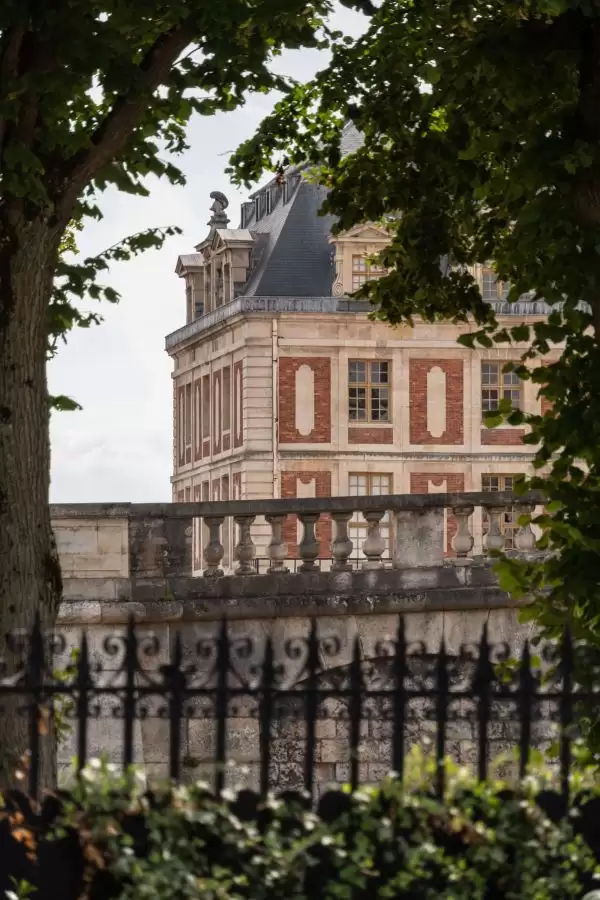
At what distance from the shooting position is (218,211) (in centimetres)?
6291

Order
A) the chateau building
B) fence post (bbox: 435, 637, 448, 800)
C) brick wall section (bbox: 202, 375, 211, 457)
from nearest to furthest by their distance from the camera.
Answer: fence post (bbox: 435, 637, 448, 800), the chateau building, brick wall section (bbox: 202, 375, 211, 457)

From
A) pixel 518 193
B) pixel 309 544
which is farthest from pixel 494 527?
pixel 518 193

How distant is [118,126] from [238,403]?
46.4 meters

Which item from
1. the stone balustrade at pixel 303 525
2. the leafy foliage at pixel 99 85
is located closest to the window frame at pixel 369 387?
the stone balustrade at pixel 303 525

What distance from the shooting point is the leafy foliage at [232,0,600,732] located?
948 cm

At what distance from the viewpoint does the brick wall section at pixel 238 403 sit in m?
A: 55.7

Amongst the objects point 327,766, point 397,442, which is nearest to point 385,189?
point 327,766

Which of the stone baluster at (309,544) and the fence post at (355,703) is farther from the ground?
the stone baluster at (309,544)

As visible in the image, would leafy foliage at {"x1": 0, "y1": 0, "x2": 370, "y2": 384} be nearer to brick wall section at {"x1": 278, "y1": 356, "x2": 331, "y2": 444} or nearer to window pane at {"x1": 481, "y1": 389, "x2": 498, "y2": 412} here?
brick wall section at {"x1": 278, "y1": 356, "x2": 331, "y2": 444}

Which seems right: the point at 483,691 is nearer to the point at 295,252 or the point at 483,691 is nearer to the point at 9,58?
the point at 9,58

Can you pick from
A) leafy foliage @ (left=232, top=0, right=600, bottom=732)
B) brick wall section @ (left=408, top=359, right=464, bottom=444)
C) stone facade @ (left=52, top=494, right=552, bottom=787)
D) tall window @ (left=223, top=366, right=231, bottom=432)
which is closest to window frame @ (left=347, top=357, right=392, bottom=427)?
brick wall section @ (left=408, top=359, right=464, bottom=444)

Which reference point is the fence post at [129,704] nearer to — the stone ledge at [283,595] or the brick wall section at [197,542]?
the stone ledge at [283,595]

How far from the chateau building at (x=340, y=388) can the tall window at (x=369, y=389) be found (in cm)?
3

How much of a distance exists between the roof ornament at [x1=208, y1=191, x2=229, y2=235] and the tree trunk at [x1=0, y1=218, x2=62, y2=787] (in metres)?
51.8
